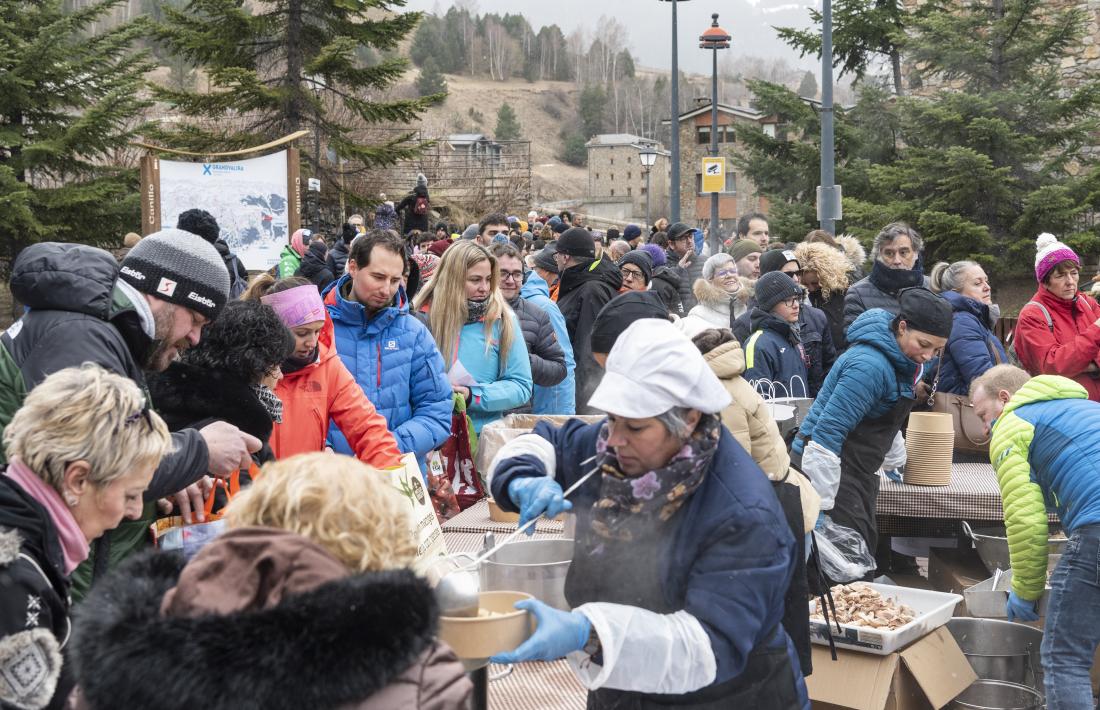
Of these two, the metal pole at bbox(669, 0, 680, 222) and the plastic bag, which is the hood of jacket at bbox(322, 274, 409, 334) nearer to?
the plastic bag

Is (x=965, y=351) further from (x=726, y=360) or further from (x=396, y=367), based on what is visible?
(x=396, y=367)

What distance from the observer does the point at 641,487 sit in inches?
90.7

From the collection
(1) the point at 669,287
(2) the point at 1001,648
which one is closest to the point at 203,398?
(2) the point at 1001,648

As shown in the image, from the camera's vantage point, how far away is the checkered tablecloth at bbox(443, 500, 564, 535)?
395 centimetres

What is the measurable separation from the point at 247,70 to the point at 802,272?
1345 centimetres

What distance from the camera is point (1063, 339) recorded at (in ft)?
20.6

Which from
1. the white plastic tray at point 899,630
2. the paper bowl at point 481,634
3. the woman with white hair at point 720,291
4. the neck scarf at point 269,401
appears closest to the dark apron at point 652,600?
the paper bowl at point 481,634

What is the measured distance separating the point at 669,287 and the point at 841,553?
177 inches

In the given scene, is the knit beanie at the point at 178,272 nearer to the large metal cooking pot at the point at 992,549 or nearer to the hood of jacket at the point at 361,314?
the hood of jacket at the point at 361,314

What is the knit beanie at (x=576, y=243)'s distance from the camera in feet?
24.6

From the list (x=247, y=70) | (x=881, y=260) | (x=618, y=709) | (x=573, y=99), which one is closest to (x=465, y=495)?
(x=618, y=709)

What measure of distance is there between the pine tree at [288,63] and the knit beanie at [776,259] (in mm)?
12644

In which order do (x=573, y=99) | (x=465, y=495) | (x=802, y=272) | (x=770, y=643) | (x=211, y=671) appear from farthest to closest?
(x=573, y=99) → (x=802, y=272) → (x=465, y=495) → (x=770, y=643) → (x=211, y=671)

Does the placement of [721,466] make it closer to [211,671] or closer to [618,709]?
[618,709]
